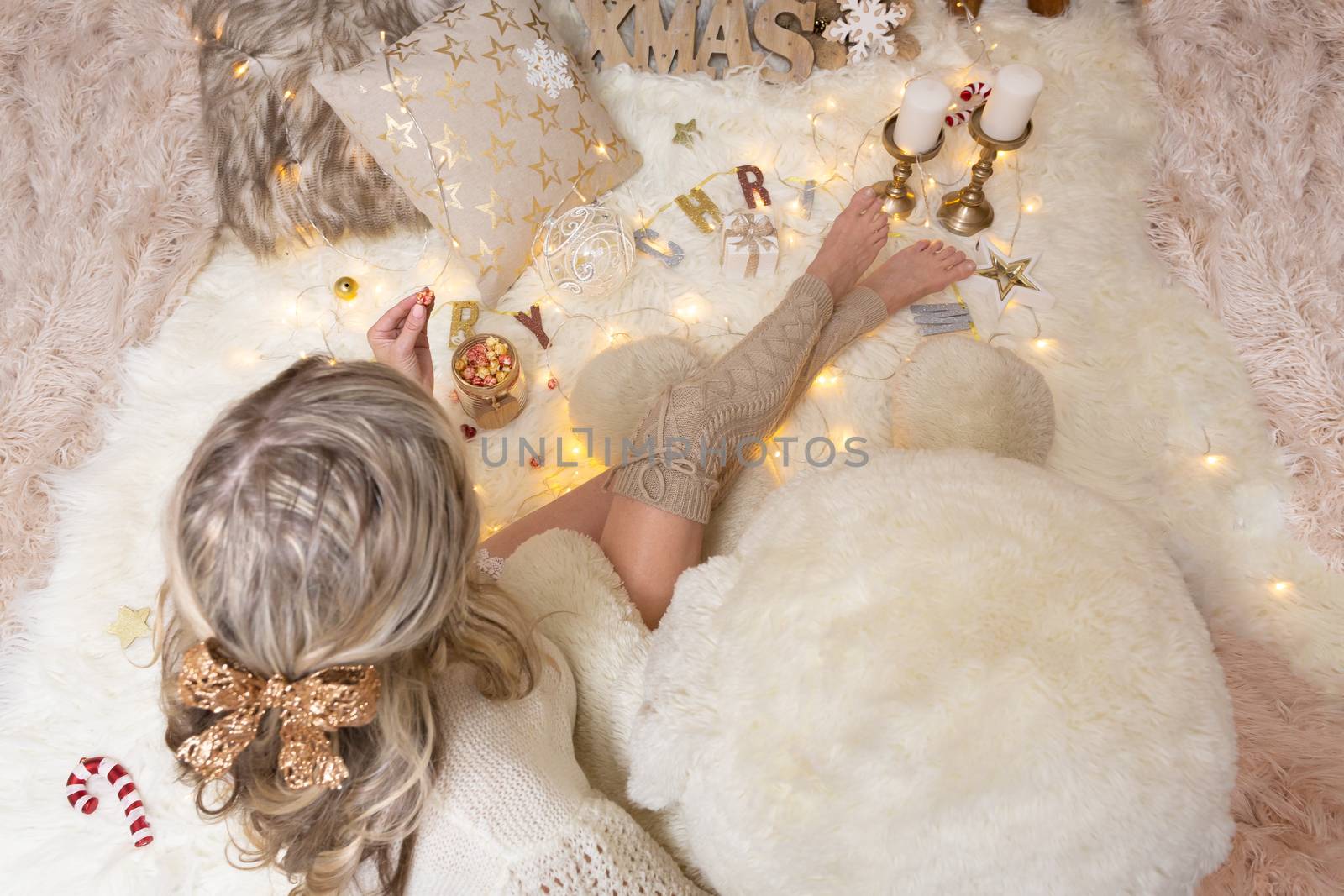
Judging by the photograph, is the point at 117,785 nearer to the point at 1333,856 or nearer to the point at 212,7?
the point at 212,7

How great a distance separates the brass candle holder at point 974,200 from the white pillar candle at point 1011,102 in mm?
19

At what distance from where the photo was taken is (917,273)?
4.63 ft

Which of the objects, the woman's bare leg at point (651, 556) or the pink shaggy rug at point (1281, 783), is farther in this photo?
the woman's bare leg at point (651, 556)

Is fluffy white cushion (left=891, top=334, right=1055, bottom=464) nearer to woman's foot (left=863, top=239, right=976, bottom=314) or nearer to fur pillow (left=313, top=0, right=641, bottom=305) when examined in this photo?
woman's foot (left=863, top=239, right=976, bottom=314)

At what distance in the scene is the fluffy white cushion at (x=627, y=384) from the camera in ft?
4.26

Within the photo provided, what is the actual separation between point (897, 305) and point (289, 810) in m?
1.17

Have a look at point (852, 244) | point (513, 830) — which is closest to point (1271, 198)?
point (852, 244)

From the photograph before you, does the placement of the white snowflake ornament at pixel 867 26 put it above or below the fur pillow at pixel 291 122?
above

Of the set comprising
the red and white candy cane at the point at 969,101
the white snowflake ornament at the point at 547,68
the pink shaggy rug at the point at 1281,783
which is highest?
the white snowflake ornament at the point at 547,68

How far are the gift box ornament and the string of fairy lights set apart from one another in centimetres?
8

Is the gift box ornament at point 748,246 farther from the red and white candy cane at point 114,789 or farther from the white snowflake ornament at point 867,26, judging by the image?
the red and white candy cane at point 114,789

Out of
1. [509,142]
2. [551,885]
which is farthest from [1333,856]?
[509,142]

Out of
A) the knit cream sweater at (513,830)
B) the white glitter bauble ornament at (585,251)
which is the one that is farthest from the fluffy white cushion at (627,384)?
the knit cream sweater at (513,830)

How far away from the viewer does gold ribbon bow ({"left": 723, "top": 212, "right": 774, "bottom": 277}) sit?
1438mm
